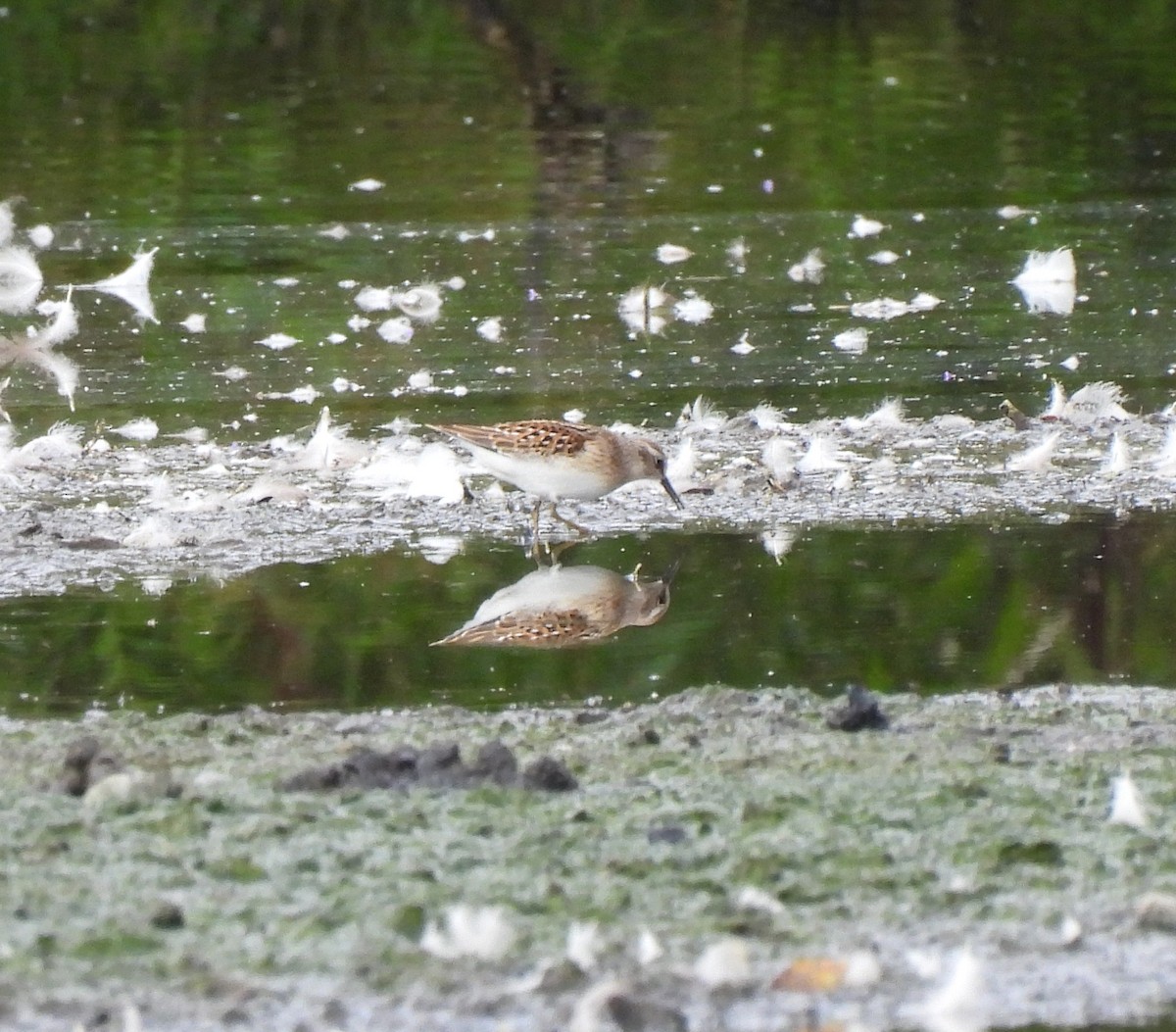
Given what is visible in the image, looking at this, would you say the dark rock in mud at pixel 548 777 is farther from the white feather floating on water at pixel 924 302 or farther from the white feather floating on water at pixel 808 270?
the white feather floating on water at pixel 808 270

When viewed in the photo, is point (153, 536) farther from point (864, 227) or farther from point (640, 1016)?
point (864, 227)

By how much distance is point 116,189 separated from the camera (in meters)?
14.9

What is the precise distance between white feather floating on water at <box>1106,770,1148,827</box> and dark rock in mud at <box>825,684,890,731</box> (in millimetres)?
828

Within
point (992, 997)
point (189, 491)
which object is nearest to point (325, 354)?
point (189, 491)

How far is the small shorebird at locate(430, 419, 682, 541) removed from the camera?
24.5ft

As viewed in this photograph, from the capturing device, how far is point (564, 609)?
6.84 m

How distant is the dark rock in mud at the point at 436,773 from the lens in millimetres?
5059

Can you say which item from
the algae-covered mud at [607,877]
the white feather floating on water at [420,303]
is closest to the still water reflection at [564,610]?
the algae-covered mud at [607,877]

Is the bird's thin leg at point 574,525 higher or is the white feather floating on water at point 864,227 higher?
the bird's thin leg at point 574,525

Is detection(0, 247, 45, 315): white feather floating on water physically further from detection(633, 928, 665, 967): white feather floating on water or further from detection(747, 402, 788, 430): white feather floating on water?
detection(633, 928, 665, 967): white feather floating on water

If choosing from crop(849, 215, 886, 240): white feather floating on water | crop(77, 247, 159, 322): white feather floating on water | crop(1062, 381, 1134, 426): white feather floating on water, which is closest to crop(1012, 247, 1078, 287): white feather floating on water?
crop(849, 215, 886, 240): white feather floating on water

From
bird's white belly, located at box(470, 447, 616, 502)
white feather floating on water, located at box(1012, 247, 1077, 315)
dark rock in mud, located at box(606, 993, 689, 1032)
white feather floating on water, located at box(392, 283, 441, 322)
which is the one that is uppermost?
dark rock in mud, located at box(606, 993, 689, 1032)

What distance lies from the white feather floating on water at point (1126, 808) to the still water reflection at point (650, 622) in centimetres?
122

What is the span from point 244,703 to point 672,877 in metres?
1.75
